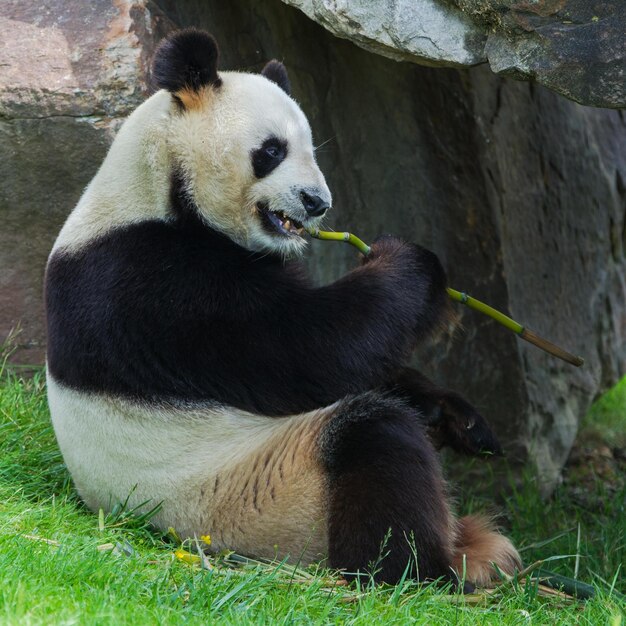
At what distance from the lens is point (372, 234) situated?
6.88 metres

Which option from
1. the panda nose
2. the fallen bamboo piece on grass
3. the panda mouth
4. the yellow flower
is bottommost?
the yellow flower

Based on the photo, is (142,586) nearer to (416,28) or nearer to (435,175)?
(416,28)

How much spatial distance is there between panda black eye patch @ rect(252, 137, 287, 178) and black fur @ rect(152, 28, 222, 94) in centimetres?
44

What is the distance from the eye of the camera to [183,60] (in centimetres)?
475

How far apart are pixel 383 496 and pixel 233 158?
1771 mm

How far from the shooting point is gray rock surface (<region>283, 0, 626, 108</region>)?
14.8ft

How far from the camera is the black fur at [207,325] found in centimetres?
460

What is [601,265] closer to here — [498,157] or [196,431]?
[498,157]

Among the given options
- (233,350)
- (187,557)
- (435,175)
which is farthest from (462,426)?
(435,175)

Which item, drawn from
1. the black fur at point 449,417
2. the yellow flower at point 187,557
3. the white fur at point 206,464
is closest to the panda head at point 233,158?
the white fur at point 206,464

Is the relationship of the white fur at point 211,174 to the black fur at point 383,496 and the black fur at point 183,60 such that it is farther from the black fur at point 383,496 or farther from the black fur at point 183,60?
the black fur at point 383,496

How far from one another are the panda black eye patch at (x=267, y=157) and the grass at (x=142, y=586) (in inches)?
70.2

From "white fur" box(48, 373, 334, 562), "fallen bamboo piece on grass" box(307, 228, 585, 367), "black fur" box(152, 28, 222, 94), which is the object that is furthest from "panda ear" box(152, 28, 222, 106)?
"white fur" box(48, 373, 334, 562)

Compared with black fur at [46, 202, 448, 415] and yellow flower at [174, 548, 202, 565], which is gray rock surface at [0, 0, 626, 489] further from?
yellow flower at [174, 548, 202, 565]
